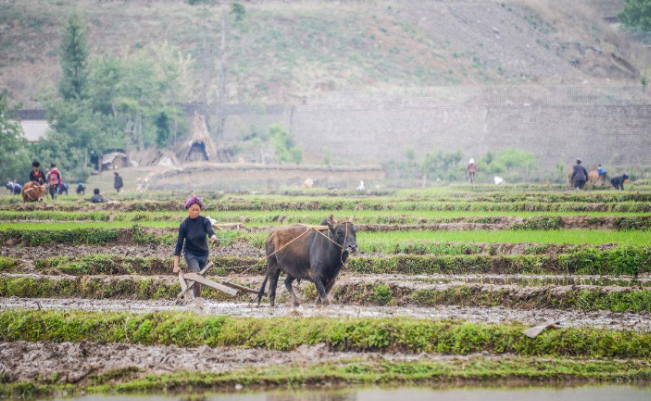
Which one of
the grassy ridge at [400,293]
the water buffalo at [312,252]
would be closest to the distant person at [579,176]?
the grassy ridge at [400,293]

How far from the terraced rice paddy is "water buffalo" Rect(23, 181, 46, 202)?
8.49 m

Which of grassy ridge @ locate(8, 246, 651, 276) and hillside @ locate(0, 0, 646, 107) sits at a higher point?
hillside @ locate(0, 0, 646, 107)

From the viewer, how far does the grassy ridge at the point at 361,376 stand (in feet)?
31.9

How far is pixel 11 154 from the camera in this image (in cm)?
4572

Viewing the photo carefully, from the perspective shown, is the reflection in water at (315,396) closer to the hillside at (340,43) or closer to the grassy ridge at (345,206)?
the grassy ridge at (345,206)

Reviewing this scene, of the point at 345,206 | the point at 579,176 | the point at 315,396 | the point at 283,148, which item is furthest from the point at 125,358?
the point at 283,148

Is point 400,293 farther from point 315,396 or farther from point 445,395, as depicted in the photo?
point 315,396

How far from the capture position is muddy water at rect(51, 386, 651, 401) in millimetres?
9211

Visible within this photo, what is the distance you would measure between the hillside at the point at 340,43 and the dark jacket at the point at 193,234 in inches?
2413

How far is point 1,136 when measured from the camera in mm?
45812

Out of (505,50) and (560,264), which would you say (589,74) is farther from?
(560,264)

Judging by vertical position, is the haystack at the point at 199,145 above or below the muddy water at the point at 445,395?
above

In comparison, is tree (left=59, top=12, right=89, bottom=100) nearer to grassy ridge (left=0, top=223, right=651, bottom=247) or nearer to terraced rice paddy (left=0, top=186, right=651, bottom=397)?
terraced rice paddy (left=0, top=186, right=651, bottom=397)

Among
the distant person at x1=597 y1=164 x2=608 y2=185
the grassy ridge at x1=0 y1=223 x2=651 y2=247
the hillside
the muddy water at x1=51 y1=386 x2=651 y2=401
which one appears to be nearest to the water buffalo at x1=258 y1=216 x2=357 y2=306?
the muddy water at x1=51 y1=386 x2=651 y2=401
